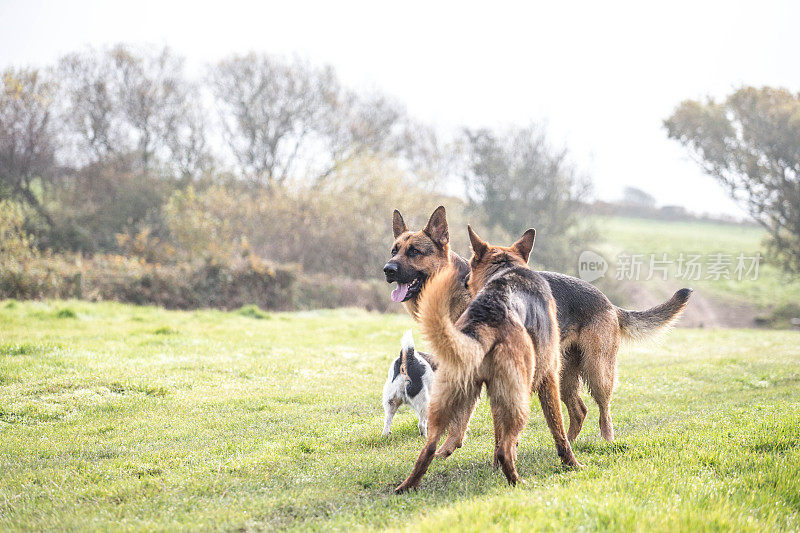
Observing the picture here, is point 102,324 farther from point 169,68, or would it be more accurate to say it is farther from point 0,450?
point 169,68

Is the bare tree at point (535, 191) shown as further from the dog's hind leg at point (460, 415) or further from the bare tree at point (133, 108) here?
the dog's hind leg at point (460, 415)

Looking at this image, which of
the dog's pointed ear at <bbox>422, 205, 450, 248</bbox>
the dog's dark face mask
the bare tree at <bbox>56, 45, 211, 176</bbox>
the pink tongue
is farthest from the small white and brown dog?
the bare tree at <bbox>56, 45, 211, 176</bbox>

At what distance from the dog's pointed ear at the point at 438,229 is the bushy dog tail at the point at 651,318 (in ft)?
6.54

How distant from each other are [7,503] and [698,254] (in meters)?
40.2

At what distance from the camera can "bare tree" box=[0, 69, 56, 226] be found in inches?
869

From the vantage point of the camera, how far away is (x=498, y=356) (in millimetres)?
4129

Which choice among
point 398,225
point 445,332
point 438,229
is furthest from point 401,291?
point 445,332

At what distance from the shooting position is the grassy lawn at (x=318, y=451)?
12.4ft

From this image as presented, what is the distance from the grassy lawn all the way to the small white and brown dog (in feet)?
0.76

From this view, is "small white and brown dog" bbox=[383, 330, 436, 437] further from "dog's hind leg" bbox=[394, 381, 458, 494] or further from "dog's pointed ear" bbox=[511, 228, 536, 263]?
"dog's hind leg" bbox=[394, 381, 458, 494]

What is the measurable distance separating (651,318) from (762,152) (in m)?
26.8

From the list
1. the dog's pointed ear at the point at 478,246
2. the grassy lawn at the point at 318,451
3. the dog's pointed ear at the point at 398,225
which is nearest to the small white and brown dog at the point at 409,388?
the grassy lawn at the point at 318,451

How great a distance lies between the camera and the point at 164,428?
20.5 ft

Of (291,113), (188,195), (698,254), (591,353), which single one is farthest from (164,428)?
(698,254)
